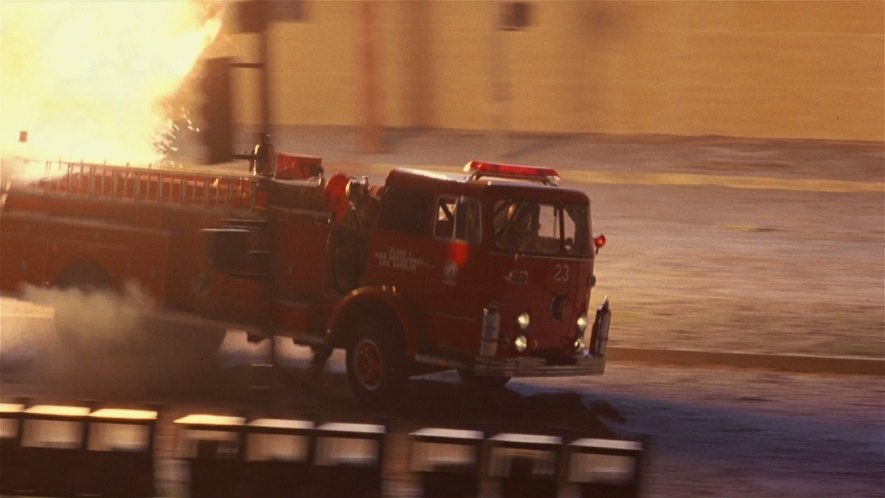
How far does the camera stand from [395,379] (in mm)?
13164

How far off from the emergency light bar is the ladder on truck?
2335 mm

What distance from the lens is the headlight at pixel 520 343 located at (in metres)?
12.9

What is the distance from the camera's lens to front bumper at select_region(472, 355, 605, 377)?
41.8 ft

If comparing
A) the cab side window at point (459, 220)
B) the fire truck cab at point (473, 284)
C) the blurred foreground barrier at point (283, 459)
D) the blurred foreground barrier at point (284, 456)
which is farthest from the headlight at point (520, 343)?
the blurred foreground barrier at point (284, 456)

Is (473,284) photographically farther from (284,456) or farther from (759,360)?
(284,456)

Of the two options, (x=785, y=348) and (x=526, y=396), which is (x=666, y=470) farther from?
(x=785, y=348)

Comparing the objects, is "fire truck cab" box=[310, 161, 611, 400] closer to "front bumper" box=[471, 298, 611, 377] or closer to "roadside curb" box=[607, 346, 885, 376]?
"front bumper" box=[471, 298, 611, 377]

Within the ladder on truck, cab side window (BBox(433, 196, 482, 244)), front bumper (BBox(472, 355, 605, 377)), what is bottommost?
front bumper (BBox(472, 355, 605, 377))

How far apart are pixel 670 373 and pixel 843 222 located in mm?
11638

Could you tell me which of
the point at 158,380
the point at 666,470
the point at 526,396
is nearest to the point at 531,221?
the point at 526,396

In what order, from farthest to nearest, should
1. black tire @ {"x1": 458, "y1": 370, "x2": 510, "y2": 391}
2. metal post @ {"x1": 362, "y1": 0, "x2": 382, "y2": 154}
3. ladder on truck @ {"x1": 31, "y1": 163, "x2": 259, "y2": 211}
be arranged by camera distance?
metal post @ {"x1": 362, "y1": 0, "x2": 382, "y2": 154}
ladder on truck @ {"x1": 31, "y1": 163, "x2": 259, "y2": 211}
black tire @ {"x1": 458, "y1": 370, "x2": 510, "y2": 391}

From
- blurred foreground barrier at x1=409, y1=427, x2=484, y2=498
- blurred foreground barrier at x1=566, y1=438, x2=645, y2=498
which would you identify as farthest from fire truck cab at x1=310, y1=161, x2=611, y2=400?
blurred foreground barrier at x1=566, y1=438, x2=645, y2=498

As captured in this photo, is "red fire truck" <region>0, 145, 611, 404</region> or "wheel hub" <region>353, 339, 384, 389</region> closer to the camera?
"red fire truck" <region>0, 145, 611, 404</region>

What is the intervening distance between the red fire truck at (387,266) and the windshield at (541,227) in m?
0.01
